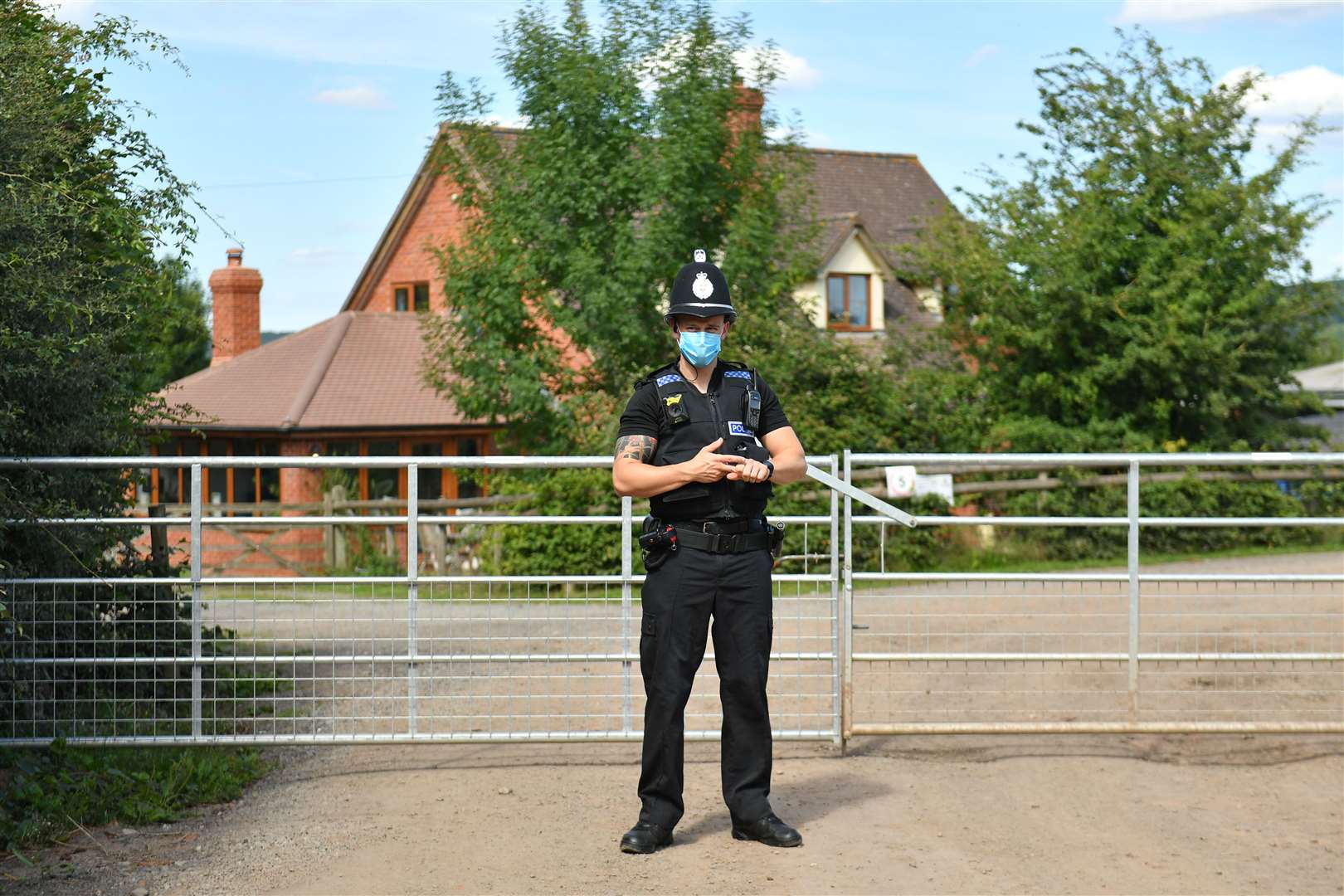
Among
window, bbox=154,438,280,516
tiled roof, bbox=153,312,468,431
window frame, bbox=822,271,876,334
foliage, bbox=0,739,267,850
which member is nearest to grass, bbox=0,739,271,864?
foliage, bbox=0,739,267,850

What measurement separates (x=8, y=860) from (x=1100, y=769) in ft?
17.4

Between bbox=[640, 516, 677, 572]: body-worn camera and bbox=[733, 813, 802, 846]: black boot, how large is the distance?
1.18 meters

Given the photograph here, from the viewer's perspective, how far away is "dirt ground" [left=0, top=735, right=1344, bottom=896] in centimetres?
596

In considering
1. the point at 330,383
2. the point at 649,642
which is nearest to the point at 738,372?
the point at 649,642

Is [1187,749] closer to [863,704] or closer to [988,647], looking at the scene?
[863,704]

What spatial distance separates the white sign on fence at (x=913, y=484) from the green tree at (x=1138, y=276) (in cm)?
343

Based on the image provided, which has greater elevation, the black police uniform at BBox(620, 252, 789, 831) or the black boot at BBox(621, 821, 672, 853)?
the black police uniform at BBox(620, 252, 789, 831)

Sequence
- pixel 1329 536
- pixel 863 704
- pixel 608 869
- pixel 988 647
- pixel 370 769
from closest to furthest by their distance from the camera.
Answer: pixel 608 869 < pixel 370 769 < pixel 863 704 < pixel 988 647 < pixel 1329 536

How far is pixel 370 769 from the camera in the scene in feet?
25.6

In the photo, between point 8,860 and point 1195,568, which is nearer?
point 8,860

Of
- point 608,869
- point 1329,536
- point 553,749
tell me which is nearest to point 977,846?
point 608,869

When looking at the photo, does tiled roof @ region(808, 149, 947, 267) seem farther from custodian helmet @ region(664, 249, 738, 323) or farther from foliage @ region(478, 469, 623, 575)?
custodian helmet @ region(664, 249, 738, 323)

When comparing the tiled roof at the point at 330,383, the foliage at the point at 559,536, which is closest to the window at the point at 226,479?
the tiled roof at the point at 330,383

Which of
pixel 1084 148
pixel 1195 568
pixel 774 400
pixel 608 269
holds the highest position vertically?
pixel 1084 148
